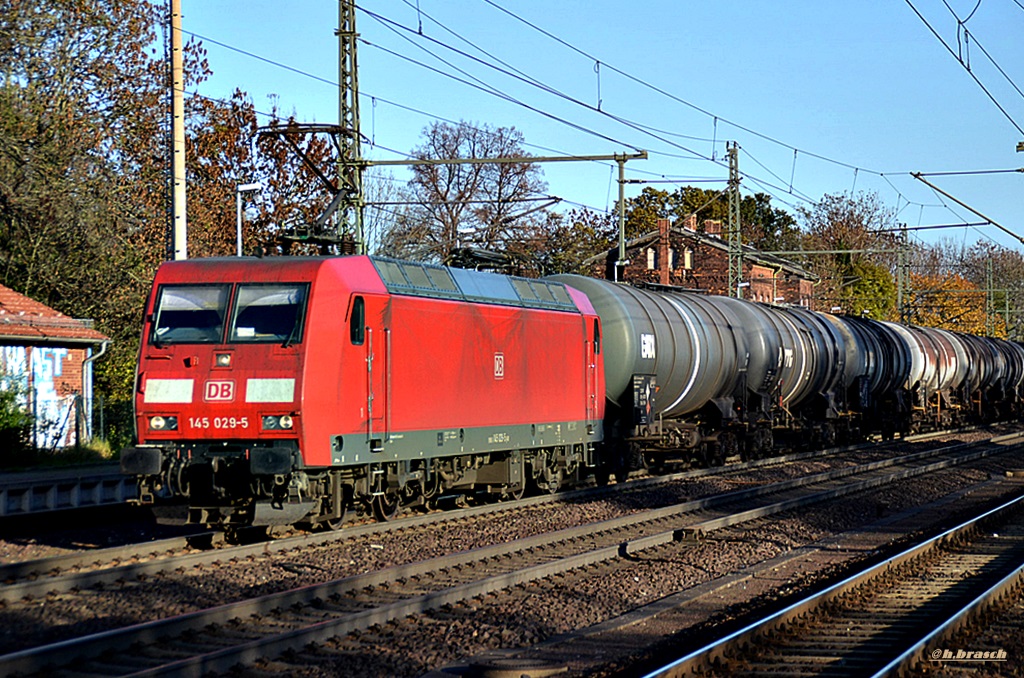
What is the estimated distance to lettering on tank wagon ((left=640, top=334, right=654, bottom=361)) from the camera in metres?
22.0

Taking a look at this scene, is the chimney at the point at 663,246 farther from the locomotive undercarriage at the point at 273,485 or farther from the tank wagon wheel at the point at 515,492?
the locomotive undercarriage at the point at 273,485

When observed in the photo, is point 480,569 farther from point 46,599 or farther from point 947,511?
point 947,511

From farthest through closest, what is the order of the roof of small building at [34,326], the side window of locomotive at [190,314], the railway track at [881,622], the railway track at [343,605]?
1. the roof of small building at [34,326]
2. the side window of locomotive at [190,314]
3. the railway track at [881,622]
4. the railway track at [343,605]

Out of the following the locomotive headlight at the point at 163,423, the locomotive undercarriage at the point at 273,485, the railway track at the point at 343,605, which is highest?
the locomotive headlight at the point at 163,423

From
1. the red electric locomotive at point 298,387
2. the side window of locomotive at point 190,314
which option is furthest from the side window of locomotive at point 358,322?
the side window of locomotive at point 190,314

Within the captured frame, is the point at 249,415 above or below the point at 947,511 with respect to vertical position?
above

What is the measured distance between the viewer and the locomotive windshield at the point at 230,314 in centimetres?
1379

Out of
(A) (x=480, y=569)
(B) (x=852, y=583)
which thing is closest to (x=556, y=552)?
(A) (x=480, y=569)

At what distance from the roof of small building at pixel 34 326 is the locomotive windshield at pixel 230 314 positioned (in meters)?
12.1

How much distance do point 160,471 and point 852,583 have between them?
7.30 meters

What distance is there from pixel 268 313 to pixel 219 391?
102 cm

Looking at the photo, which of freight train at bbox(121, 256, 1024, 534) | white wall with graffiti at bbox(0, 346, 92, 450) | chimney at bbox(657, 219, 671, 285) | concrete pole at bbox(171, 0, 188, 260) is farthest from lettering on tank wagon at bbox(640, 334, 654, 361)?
chimney at bbox(657, 219, 671, 285)

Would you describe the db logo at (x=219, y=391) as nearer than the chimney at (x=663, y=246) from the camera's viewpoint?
Yes

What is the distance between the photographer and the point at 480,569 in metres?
12.9
